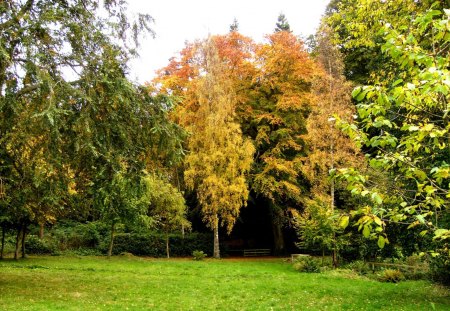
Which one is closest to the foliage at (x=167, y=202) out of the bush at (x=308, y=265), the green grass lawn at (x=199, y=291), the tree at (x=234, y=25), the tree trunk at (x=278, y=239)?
the tree trunk at (x=278, y=239)

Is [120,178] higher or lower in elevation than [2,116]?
lower

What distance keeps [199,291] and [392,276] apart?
784 cm

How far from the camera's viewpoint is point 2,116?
9.41 meters

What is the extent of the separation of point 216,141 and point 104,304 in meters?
16.2

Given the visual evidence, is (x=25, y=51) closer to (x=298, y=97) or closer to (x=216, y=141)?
(x=216, y=141)

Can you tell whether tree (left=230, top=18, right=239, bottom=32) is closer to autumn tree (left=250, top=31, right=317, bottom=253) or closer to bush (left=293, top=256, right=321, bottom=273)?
autumn tree (left=250, top=31, right=317, bottom=253)

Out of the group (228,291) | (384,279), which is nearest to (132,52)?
(228,291)

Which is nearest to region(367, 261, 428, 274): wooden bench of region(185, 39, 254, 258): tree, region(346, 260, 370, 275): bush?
region(346, 260, 370, 275): bush

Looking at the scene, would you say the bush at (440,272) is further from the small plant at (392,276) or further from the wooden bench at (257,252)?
the wooden bench at (257,252)

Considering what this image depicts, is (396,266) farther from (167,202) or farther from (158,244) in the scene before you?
(158,244)

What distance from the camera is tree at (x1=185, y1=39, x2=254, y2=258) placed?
2445 cm

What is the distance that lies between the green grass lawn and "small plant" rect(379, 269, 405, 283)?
44 centimetres

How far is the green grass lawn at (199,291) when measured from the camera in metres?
10.2

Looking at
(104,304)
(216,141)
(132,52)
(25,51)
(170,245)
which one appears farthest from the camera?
(170,245)
